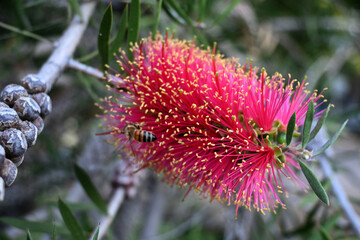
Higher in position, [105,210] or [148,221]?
[105,210]

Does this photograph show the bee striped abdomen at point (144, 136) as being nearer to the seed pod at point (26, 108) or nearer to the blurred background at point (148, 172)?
the seed pod at point (26, 108)

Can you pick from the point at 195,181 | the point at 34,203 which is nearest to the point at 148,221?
the point at 34,203

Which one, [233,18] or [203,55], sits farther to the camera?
[233,18]

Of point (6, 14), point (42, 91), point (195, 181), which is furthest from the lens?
point (6, 14)

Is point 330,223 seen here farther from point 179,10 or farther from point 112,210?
point 179,10

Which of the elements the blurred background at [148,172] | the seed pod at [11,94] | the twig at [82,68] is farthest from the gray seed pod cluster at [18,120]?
the blurred background at [148,172]

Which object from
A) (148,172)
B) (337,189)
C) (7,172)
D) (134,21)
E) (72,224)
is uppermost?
(134,21)

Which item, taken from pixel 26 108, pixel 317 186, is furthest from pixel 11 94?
pixel 317 186

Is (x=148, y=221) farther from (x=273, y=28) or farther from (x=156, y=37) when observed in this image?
(x=273, y=28)
